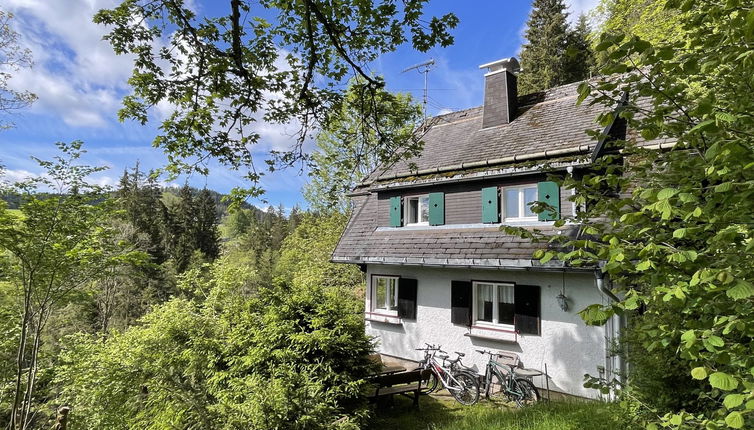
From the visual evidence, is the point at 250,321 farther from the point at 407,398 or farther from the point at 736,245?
the point at 736,245

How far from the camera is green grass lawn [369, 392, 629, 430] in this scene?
470cm

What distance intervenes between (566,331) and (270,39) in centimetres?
835

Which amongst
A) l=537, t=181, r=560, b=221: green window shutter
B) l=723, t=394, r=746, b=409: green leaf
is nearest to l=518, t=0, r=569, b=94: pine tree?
l=537, t=181, r=560, b=221: green window shutter

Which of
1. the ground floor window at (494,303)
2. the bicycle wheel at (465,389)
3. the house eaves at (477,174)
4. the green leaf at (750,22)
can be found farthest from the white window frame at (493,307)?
the green leaf at (750,22)

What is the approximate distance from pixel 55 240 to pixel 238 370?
15.4 feet

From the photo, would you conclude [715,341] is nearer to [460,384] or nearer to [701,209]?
[701,209]

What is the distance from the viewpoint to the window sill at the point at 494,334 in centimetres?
932

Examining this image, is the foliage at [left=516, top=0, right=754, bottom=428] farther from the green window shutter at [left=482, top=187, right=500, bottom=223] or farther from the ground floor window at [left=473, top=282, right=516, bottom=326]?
the green window shutter at [left=482, top=187, right=500, bottom=223]

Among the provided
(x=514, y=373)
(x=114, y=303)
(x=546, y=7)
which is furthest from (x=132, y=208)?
(x=546, y=7)

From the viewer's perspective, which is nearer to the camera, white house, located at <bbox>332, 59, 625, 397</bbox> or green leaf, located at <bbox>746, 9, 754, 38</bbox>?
green leaf, located at <bbox>746, 9, 754, 38</bbox>

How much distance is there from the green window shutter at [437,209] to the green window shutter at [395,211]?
1118mm

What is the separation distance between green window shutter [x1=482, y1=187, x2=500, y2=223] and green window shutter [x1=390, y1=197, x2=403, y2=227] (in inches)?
111

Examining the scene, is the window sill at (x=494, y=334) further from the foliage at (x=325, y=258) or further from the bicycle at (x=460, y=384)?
the foliage at (x=325, y=258)

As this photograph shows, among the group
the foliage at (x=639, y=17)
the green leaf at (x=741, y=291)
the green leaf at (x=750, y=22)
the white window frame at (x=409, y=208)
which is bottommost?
the green leaf at (x=741, y=291)
